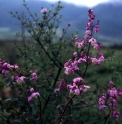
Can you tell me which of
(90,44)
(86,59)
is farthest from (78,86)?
(90,44)

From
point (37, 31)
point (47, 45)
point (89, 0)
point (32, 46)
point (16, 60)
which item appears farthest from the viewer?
point (16, 60)

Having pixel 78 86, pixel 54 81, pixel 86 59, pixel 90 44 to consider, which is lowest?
pixel 78 86

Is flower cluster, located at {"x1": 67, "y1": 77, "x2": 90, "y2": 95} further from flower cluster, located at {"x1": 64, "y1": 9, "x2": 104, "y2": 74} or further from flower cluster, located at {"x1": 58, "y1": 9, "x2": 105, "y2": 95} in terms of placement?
flower cluster, located at {"x1": 64, "y1": 9, "x2": 104, "y2": 74}

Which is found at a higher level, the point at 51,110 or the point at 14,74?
the point at 51,110

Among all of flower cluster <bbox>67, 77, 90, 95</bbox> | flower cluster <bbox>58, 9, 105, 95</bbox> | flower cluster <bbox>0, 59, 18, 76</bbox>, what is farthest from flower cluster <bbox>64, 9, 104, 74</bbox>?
flower cluster <bbox>0, 59, 18, 76</bbox>

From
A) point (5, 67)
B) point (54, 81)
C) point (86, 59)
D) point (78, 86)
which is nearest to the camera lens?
point (78, 86)

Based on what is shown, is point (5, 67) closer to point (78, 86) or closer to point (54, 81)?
point (78, 86)

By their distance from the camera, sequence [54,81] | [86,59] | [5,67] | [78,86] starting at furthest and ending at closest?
[54,81]
[86,59]
[5,67]
[78,86]

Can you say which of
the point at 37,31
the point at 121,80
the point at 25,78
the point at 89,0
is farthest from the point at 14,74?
the point at 89,0

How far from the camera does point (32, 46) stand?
5168 mm

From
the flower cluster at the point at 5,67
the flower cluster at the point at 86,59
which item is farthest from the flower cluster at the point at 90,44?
the flower cluster at the point at 5,67

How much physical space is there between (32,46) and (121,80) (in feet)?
5.31

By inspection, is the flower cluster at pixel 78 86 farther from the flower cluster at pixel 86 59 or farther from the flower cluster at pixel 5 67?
the flower cluster at pixel 5 67

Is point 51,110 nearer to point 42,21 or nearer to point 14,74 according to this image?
point 42,21
